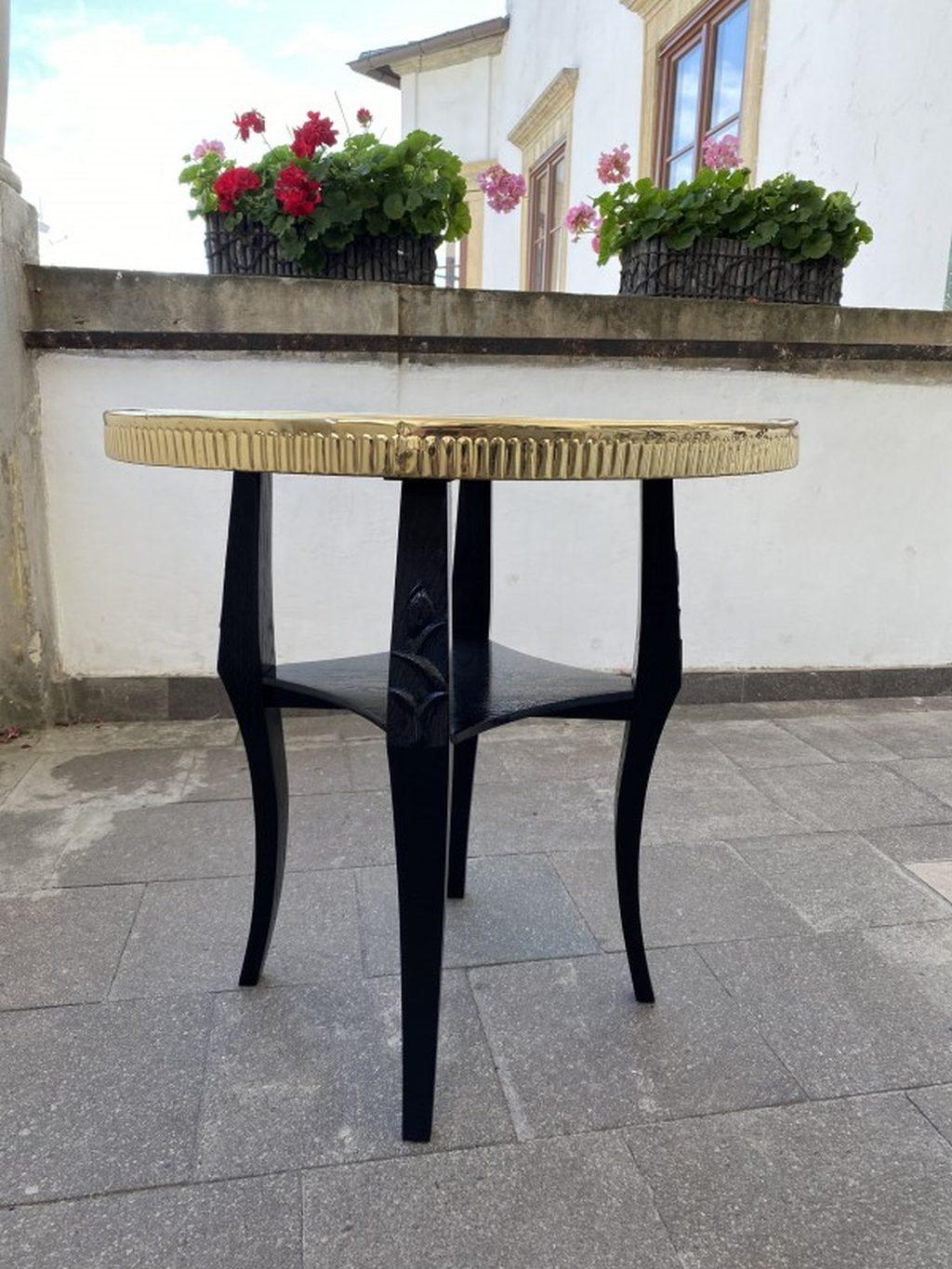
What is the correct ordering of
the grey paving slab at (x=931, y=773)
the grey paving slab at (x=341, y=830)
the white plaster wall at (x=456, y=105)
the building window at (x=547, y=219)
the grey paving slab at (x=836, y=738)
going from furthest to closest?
1. the white plaster wall at (x=456, y=105)
2. the building window at (x=547, y=219)
3. the grey paving slab at (x=836, y=738)
4. the grey paving slab at (x=931, y=773)
5. the grey paving slab at (x=341, y=830)

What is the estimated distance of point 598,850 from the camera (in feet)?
6.63

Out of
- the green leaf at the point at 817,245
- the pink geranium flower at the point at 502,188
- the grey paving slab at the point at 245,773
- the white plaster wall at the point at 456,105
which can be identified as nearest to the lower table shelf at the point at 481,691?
the grey paving slab at the point at 245,773

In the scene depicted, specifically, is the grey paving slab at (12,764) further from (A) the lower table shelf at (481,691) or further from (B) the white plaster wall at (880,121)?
(B) the white plaster wall at (880,121)

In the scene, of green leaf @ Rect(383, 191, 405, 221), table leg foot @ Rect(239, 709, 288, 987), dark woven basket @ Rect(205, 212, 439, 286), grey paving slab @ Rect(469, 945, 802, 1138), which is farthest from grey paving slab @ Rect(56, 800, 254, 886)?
green leaf @ Rect(383, 191, 405, 221)

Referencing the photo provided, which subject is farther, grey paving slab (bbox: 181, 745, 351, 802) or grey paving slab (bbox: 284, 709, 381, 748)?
grey paving slab (bbox: 284, 709, 381, 748)

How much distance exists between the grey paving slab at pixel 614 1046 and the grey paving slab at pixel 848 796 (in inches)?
28.4

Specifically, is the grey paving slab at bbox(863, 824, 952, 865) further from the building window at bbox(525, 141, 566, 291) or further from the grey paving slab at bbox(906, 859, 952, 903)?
the building window at bbox(525, 141, 566, 291)

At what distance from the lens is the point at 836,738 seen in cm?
275

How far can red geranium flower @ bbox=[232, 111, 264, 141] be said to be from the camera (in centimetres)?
257

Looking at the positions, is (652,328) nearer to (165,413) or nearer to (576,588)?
(576,588)

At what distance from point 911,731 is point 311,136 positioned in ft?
8.25

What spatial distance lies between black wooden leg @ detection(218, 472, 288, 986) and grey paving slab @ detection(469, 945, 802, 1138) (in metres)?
0.39

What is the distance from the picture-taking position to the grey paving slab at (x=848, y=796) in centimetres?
221

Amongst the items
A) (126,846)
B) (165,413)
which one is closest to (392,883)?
(126,846)
